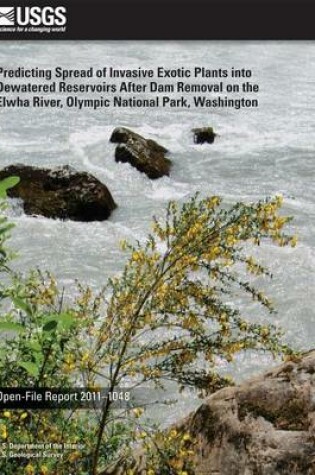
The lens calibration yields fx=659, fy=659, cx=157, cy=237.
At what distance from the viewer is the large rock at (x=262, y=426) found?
348cm

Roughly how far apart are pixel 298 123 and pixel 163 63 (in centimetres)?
350

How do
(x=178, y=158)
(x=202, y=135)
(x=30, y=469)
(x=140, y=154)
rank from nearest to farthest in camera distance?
1. (x=30, y=469)
2. (x=140, y=154)
3. (x=178, y=158)
4. (x=202, y=135)

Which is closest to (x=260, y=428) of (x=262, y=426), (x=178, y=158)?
(x=262, y=426)

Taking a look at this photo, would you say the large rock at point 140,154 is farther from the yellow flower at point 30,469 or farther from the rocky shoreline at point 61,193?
the yellow flower at point 30,469

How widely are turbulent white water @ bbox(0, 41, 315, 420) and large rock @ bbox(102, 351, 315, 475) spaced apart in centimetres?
374

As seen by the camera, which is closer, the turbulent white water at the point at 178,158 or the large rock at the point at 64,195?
the turbulent white water at the point at 178,158

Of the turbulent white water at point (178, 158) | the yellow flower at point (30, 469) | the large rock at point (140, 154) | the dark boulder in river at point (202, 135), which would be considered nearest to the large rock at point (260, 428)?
the yellow flower at point (30, 469)

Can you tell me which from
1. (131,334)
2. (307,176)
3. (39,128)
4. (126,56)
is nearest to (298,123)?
(307,176)

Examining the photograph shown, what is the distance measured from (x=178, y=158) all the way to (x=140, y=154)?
3.84 ft

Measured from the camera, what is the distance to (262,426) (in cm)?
367

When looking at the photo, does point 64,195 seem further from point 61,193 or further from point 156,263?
point 156,263

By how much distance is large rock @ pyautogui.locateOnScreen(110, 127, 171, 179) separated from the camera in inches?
479
